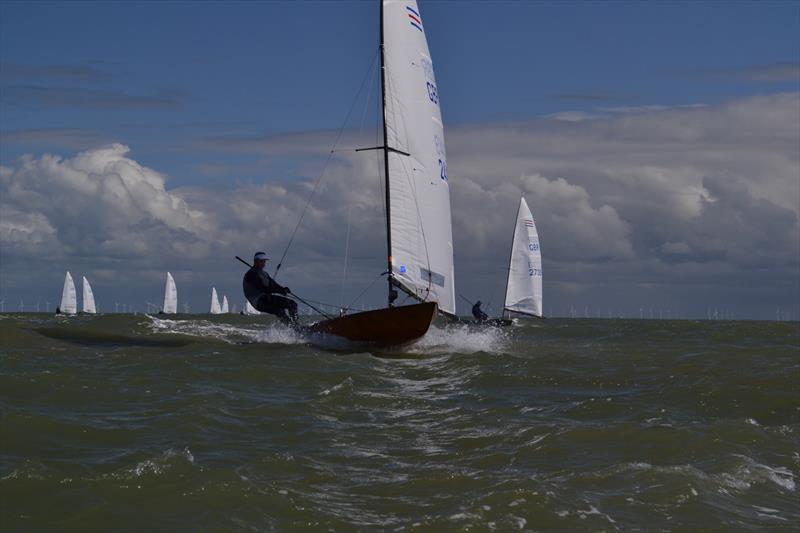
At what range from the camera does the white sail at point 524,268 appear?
168ft

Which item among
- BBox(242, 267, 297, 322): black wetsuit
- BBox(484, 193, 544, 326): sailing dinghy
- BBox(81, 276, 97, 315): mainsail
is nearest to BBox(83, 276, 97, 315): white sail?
BBox(81, 276, 97, 315): mainsail

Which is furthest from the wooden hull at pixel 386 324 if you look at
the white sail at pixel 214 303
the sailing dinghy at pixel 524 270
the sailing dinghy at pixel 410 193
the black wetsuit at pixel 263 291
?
the white sail at pixel 214 303

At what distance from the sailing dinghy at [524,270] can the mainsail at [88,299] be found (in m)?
50.7

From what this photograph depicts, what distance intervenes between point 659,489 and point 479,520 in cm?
193

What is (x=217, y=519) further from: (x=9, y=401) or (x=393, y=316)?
(x=393, y=316)

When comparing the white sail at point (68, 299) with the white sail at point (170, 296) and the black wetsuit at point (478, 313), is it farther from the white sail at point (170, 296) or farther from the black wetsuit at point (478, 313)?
the black wetsuit at point (478, 313)

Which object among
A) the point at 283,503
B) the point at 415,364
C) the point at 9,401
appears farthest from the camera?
the point at 415,364

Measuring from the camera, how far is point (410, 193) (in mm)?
22297

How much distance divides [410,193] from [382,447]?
515 inches

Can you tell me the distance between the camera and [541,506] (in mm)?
7441

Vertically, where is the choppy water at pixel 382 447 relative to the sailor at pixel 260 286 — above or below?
below

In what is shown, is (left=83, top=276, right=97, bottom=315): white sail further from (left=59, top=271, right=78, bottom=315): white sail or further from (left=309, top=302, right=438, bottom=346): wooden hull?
(left=309, top=302, right=438, bottom=346): wooden hull

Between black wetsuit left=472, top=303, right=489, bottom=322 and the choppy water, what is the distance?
26790 mm

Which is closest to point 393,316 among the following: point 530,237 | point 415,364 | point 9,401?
point 415,364
